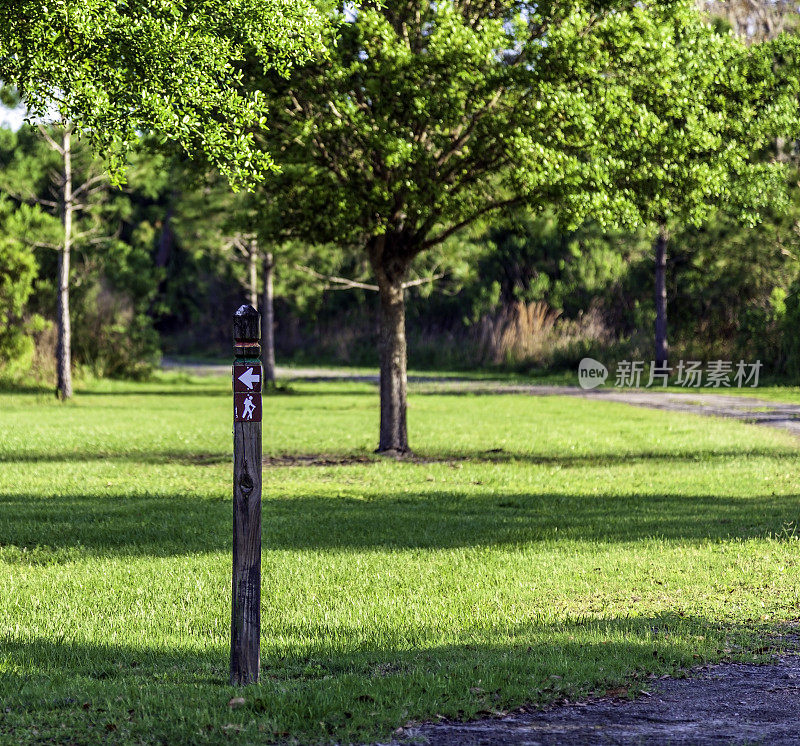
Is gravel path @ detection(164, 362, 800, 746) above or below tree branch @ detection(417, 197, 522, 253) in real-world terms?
below

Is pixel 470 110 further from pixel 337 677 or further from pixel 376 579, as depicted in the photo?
pixel 337 677

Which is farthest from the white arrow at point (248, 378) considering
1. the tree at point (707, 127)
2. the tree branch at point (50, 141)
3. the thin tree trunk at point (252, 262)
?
the thin tree trunk at point (252, 262)

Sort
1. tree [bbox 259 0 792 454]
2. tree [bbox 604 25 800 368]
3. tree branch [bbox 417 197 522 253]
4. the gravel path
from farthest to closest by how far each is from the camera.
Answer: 1. tree branch [bbox 417 197 522 253]
2. tree [bbox 604 25 800 368]
3. tree [bbox 259 0 792 454]
4. the gravel path

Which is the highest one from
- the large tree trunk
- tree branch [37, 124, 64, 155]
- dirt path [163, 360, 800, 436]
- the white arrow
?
tree branch [37, 124, 64, 155]

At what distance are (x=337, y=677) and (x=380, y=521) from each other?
5.33m

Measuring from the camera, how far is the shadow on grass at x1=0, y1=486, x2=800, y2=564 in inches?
401

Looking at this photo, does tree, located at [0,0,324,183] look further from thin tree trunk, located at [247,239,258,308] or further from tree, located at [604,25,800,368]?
thin tree trunk, located at [247,239,258,308]

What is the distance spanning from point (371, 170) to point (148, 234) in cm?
3867

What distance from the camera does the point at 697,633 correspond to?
7.04 metres

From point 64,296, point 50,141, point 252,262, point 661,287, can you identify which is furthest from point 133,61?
point 661,287

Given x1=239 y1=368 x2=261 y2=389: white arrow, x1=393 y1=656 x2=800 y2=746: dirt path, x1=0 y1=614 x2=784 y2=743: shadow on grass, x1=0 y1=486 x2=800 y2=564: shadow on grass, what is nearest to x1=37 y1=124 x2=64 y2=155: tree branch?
x1=0 y1=486 x2=800 y2=564: shadow on grass

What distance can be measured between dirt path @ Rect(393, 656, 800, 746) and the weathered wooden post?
1.04m

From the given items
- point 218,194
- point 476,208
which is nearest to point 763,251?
point 218,194

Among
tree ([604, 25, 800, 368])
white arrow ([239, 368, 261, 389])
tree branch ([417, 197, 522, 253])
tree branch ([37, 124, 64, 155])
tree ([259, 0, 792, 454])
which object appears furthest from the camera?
tree branch ([37, 124, 64, 155])
